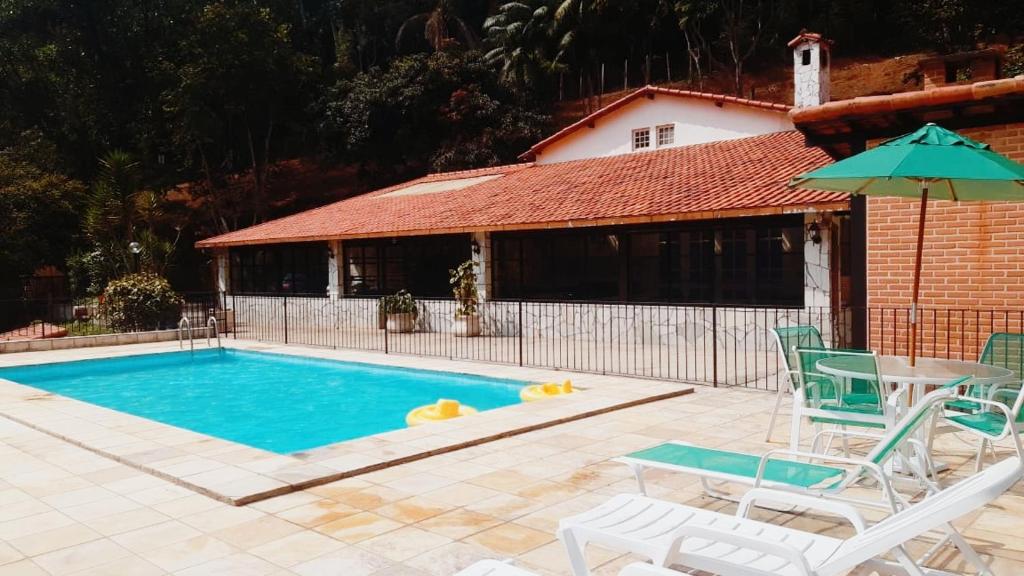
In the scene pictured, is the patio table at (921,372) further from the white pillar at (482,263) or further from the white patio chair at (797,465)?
the white pillar at (482,263)

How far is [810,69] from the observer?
53.9ft

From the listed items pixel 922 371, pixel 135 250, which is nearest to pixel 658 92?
pixel 135 250

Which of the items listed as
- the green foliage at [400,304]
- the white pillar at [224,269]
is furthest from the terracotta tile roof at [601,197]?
the green foliage at [400,304]

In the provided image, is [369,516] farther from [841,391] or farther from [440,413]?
[440,413]

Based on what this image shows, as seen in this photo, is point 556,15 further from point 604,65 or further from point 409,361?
point 409,361

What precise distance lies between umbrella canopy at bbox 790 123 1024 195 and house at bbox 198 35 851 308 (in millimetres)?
6550

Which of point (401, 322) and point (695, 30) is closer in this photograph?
point (401, 322)

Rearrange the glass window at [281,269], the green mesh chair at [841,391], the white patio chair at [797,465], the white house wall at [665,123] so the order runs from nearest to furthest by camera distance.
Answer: the white patio chair at [797,465]
the green mesh chair at [841,391]
the white house wall at [665,123]
the glass window at [281,269]

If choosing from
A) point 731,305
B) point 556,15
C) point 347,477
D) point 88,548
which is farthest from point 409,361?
point 556,15

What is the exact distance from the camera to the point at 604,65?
42.6 metres

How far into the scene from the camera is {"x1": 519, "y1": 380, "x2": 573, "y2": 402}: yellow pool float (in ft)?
32.3

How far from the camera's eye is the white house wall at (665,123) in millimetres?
20875

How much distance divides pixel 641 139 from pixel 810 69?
23.6ft

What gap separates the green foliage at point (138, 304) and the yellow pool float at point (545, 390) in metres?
13.5
